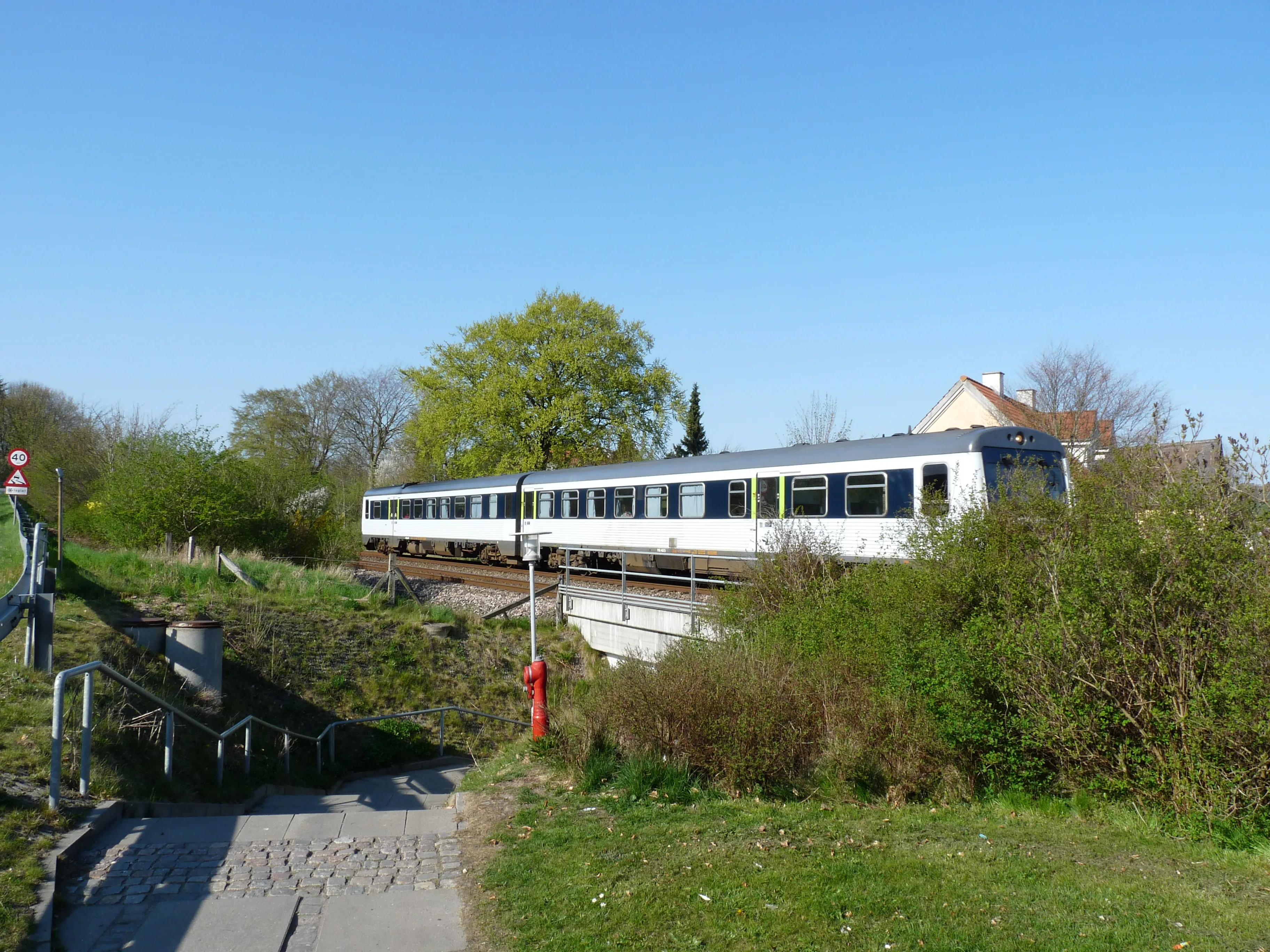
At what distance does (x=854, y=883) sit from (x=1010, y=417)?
92.9 ft

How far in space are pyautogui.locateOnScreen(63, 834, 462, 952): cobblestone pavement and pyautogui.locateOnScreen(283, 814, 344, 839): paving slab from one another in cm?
12

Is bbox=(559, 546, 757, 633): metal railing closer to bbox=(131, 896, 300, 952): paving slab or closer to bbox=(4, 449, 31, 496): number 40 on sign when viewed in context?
bbox=(131, 896, 300, 952): paving slab

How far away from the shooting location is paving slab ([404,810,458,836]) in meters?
6.93

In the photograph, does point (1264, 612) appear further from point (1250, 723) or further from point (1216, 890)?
point (1216, 890)

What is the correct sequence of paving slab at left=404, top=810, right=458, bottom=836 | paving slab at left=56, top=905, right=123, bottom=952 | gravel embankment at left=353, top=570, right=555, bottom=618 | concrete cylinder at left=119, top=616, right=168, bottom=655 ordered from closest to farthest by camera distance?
1. paving slab at left=56, top=905, right=123, bottom=952
2. paving slab at left=404, top=810, right=458, bottom=836
3. concrete cylinder at left=119, top=616, right=168, bottom=655
4. gravel embankment at left=353, top=570, right=555, bottom=618

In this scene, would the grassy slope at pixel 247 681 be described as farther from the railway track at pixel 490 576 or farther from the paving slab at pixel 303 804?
the railway track at pixel 490 576

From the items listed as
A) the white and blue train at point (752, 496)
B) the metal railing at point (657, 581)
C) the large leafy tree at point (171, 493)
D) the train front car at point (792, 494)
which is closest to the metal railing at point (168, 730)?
the metal railing at point (657, 581)

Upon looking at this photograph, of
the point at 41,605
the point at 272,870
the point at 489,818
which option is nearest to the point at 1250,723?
the point at 489,818

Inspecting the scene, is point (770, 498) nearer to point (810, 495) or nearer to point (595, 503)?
point (810, 495)

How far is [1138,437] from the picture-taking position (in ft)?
34.3

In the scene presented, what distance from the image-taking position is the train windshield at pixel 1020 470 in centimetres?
1095

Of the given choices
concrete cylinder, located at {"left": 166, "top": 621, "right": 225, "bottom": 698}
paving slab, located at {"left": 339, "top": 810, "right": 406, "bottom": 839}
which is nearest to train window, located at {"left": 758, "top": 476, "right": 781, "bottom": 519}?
concrete cylinder, located at {"left": 166, "top": 621, "right": 225, "bottom": 698}

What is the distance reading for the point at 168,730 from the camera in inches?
338

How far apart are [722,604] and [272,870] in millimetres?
8095
